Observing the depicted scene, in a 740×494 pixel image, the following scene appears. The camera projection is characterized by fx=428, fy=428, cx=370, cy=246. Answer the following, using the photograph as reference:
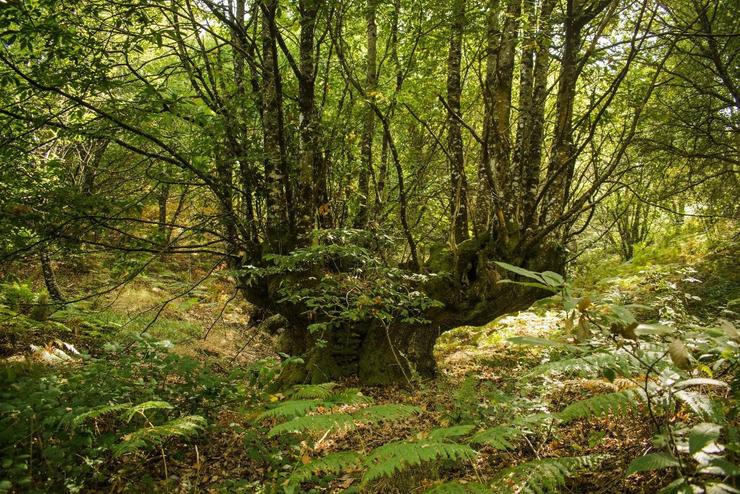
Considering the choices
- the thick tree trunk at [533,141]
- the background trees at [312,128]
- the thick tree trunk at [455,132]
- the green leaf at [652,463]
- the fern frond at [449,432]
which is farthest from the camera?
the thick tree trunk at [455,132]

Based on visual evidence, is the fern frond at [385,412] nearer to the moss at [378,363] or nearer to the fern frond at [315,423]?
the fern frond at [315,423]

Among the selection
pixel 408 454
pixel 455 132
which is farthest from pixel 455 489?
pixel 455 132

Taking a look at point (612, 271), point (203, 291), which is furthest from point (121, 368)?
point (612, 271)

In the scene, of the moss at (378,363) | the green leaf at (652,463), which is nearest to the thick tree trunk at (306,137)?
the moss at (378,363)

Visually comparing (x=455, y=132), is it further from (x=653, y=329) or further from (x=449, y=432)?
(x=653, y=329)

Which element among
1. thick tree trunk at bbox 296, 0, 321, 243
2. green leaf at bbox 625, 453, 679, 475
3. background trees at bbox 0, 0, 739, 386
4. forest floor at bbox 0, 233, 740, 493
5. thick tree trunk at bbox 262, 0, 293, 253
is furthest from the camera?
thick tree trunk at bbox 262, 0, 293, 253

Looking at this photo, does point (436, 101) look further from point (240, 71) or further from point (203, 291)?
point (203, 291)

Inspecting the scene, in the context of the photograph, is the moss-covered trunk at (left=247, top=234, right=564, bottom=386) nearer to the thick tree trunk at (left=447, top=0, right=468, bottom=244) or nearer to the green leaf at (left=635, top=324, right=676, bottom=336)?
the thick tree trunk at (left=447, top=0, right=468, bottom=244)

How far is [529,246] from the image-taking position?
19.3 ft

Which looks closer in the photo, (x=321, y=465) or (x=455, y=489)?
(x=455, y=489)

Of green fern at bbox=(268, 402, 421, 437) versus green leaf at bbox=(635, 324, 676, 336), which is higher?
green leaf at bbox=(635, 324, 676, 336)

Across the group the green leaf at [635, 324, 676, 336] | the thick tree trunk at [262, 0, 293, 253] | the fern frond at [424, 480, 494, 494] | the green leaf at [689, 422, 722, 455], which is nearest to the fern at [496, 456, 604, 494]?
the fern frond at [424, 480, 494, 494]

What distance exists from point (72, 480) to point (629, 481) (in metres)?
3.83

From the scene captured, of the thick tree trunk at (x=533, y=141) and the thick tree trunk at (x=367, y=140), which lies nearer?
the thick tree trunk at (x=533, y=141)
